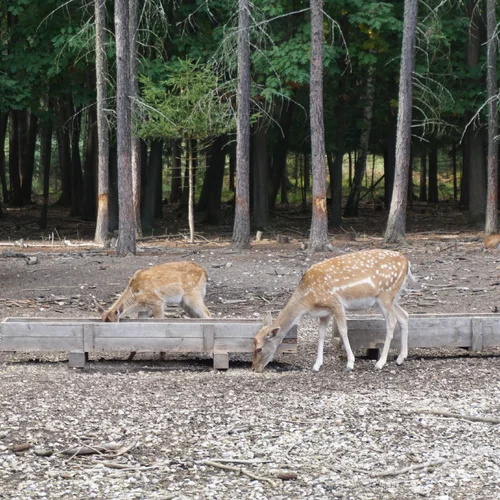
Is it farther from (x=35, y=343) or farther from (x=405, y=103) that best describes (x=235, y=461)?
(x=405, y=103)

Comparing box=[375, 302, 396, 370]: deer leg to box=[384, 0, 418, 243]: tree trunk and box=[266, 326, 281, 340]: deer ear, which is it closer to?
box=[266, 326, 281, 340]: deer ear

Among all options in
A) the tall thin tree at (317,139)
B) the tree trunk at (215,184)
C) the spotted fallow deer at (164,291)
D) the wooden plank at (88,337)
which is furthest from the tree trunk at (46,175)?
the wooden plank at (88,337)

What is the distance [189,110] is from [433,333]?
487 inches

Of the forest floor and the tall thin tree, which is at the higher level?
the tall thin tree

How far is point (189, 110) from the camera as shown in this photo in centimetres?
2178

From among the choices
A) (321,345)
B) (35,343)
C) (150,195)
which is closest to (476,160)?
(150,195)

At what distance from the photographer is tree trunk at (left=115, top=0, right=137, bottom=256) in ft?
64.8

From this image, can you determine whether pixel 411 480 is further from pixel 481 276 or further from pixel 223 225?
pixel 223 225

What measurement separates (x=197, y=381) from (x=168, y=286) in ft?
6.29

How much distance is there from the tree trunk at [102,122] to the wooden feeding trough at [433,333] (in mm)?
13565

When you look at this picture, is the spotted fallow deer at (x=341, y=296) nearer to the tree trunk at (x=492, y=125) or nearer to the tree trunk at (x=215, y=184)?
the tree trunk at (x=492, y=125)

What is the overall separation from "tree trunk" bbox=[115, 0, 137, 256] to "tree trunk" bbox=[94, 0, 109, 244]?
116 inches

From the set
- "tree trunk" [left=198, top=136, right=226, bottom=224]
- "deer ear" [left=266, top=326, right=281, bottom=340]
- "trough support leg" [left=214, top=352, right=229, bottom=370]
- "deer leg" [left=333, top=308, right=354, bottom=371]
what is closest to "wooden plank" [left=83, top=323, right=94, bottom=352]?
"trough support leg" [left=214, top=352, right=229, bottom=370]

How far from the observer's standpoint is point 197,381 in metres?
9.64
